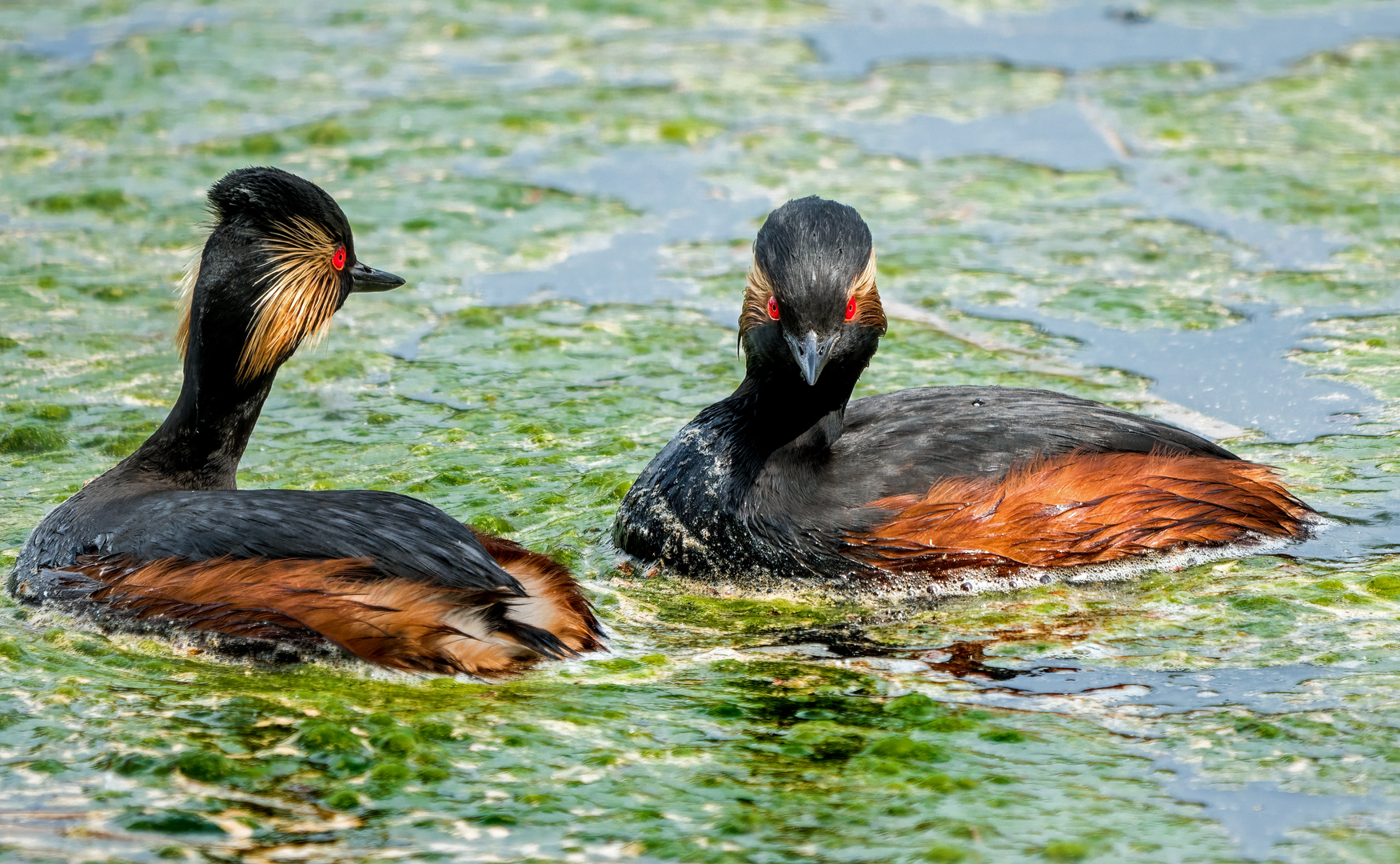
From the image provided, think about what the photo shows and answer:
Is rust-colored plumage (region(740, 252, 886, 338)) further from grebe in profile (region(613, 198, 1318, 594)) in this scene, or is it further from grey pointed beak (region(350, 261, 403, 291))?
grey pointed beak (region(350, 261, 403, 291))

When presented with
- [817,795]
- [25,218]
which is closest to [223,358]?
[817,795]

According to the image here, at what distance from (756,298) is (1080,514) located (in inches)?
61.4

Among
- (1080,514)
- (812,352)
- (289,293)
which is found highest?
(289,293)

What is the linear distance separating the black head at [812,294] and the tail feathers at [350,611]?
1539 millimetres

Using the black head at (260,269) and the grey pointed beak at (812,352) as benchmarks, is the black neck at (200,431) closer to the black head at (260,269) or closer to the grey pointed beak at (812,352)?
the black head at (260,269)

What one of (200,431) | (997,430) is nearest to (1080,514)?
(997,430)

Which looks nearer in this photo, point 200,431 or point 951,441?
point 200,431

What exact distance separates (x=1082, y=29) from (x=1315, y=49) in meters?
2.12

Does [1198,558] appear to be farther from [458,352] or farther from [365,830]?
[458,352]

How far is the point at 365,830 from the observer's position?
15.3 feet

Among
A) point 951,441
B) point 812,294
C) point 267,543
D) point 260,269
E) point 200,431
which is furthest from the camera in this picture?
point 951,441

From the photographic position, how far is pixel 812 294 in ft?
21.5

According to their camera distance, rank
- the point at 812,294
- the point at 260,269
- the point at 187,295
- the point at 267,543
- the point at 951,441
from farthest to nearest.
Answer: the point at 951,441 → the point at 187,295 → the point at 812,294 → the point at 260,269 → the point at 267,543

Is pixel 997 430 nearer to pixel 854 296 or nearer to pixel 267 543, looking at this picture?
pixel 854 296
